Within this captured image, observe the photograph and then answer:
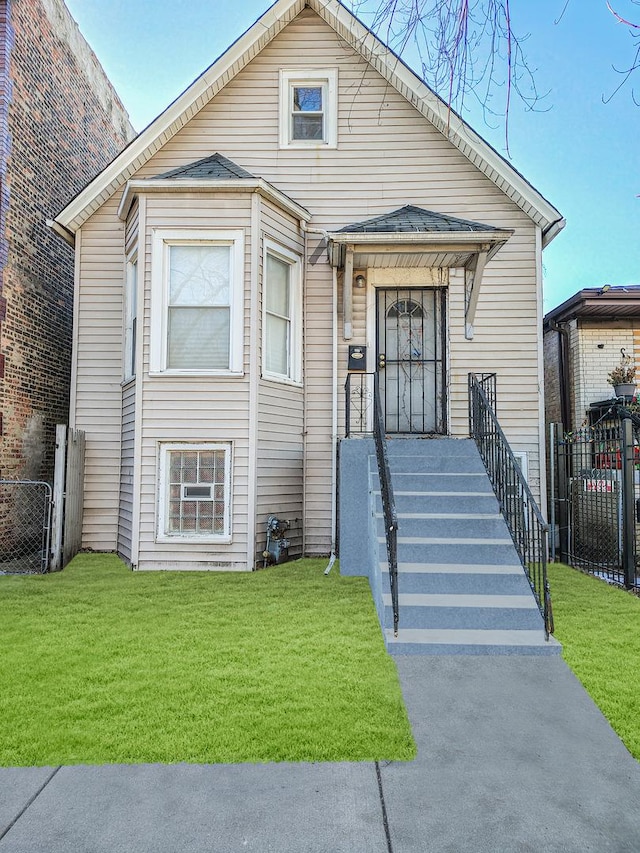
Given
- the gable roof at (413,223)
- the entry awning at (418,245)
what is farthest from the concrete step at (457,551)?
the gable roof at (413,223)

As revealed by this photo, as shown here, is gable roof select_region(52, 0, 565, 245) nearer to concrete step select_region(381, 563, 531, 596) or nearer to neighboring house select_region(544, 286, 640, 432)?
neighboring house select_region(544, 286, 640, 432)

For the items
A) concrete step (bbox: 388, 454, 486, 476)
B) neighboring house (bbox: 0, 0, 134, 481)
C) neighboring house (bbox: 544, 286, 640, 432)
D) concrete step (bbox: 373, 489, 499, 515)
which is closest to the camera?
concrete step (bbox: 373, 489, 499, 515)

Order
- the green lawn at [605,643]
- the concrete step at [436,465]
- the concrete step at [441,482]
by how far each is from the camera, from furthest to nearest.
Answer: the concrete step at [436,465] < the concrete step at [441,482] < the green lawn at [605,643]

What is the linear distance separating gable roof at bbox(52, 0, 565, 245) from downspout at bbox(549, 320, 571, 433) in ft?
9.05

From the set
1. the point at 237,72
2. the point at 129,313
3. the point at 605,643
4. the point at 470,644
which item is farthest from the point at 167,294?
the point at 605,643

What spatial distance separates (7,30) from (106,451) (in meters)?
6.17

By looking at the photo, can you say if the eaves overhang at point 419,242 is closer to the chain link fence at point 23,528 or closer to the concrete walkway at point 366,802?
the chain link fence at point 23,528

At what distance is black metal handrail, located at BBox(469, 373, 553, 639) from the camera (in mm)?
4527

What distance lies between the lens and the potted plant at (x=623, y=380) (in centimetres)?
977

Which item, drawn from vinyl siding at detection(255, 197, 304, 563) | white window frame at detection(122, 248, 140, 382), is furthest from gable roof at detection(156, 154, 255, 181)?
white window frame at detection(122, 248, 140, 382)

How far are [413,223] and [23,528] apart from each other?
721cm

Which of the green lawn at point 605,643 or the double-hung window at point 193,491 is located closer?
the green lawn at point 605,643

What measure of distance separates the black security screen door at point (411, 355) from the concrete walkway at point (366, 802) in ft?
19.0

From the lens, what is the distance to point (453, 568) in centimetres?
518
